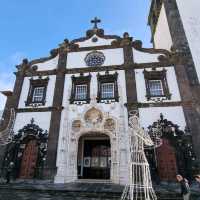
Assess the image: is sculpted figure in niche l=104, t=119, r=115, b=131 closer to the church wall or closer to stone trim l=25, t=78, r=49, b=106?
the church wall

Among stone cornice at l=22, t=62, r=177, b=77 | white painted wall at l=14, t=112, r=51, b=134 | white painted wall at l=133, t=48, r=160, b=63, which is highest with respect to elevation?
white painted wall at l=133, t=48, r=160, b=63

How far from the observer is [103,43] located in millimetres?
17641

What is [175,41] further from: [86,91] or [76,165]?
[76,165]

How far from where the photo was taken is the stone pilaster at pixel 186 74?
42.2 feet

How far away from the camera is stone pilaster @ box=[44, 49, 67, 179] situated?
1305 centimetres

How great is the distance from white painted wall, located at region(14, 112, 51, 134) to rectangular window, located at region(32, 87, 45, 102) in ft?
4.51

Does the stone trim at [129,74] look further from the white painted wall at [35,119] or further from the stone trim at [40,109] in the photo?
the white painted wall at [35,119]

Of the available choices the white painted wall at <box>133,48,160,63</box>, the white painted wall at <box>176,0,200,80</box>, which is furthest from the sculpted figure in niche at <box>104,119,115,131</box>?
the white painted wall at <box>176,0,200,80</box>

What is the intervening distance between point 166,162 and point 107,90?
6653 millimetres

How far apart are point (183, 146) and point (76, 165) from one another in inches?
279

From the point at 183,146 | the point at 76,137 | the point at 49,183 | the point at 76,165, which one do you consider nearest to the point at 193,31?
the point at 183,146

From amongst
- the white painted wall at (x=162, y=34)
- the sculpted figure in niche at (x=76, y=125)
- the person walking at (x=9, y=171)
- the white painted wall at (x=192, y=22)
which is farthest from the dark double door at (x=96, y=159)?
the white painted wall at (x=162, y=34)

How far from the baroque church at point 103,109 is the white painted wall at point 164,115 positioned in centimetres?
6

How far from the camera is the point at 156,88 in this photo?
1498 cm
